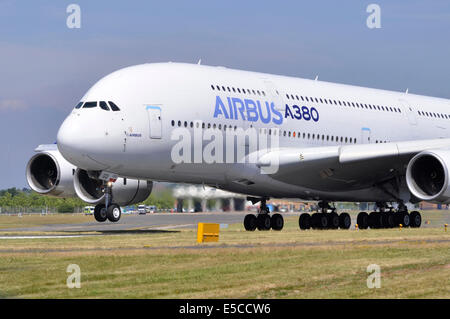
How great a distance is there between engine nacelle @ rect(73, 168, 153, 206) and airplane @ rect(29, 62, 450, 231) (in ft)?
0.59

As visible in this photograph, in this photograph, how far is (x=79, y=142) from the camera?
29344 millimetres

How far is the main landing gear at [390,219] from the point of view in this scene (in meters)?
37.7

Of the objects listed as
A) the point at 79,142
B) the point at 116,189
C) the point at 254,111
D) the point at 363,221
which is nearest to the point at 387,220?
the point at 363,221

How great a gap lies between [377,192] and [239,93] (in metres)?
9.36

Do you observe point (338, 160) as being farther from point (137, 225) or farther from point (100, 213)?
point (137, 225)

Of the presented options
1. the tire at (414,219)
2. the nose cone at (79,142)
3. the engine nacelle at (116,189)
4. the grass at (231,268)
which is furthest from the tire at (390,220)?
the nose cone at (79,142)

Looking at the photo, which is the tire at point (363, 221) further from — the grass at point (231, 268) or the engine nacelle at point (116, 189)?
the grass at point (231, 268)

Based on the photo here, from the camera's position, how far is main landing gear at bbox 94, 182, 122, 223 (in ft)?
101

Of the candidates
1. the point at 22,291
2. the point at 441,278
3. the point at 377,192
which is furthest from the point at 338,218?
the point at 22,291

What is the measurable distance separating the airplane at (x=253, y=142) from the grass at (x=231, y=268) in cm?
498

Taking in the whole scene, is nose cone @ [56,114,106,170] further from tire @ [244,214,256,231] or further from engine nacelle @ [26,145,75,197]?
tire @ [244,214,256,231]

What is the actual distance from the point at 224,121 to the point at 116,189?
24.1 ft
